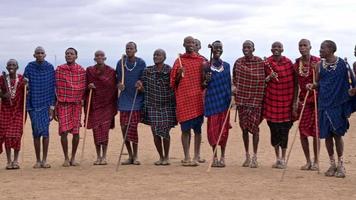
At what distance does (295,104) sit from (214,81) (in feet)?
4.75

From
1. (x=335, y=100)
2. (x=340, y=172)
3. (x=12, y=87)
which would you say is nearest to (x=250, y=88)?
Answer: (x=335, y=100)

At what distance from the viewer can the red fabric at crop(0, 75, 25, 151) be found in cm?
1044

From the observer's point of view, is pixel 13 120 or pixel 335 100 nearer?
pixel 335 100

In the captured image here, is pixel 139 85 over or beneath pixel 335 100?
over

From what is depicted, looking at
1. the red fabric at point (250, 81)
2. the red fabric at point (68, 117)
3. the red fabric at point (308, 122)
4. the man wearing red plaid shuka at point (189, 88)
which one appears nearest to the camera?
the red fabric at point (308, 122)

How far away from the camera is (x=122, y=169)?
33.9 feet

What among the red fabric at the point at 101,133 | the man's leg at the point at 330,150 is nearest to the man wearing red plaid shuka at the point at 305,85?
the man's leg at the point at 330,150

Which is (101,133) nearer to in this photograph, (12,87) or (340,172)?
(12,87)

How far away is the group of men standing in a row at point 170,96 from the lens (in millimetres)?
10195

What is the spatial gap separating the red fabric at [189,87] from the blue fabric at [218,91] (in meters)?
0.22

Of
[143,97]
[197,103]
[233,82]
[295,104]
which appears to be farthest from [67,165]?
[295,104]

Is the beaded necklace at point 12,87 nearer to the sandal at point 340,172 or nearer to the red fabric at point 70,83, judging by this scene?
the red fabric at point 70,83

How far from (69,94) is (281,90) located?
375 centimetres

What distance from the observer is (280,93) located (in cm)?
1020
